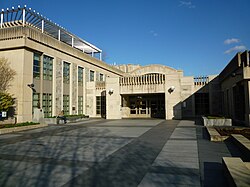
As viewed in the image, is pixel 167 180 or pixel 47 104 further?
pixel 47 104

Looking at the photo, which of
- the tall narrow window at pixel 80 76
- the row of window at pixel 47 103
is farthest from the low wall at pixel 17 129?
the tall narrow window at pixel 80 76

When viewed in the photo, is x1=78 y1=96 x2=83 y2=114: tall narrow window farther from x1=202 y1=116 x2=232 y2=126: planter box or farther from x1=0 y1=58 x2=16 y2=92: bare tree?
x1=202 y1=116 x2=232 y2=126: planter box

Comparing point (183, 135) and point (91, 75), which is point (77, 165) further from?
point (91, 75)

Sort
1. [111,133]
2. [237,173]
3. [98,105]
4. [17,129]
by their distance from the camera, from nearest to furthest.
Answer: [237,173]
[111,133]
[17,129]
[98,105]

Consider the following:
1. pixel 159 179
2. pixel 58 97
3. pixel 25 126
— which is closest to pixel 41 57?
pixel 58 97

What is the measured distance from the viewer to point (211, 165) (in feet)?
19.6

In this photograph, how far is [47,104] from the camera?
75.6ft

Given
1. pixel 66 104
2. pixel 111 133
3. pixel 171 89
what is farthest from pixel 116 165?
pixel 66 104

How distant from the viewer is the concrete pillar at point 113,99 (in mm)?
26062

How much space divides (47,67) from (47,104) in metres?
4.31

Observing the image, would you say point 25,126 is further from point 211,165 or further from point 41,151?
point 211,165

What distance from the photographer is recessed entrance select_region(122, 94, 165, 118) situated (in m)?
28.7

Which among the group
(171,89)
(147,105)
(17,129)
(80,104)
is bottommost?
(17,129)

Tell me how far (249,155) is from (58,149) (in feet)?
23.6
